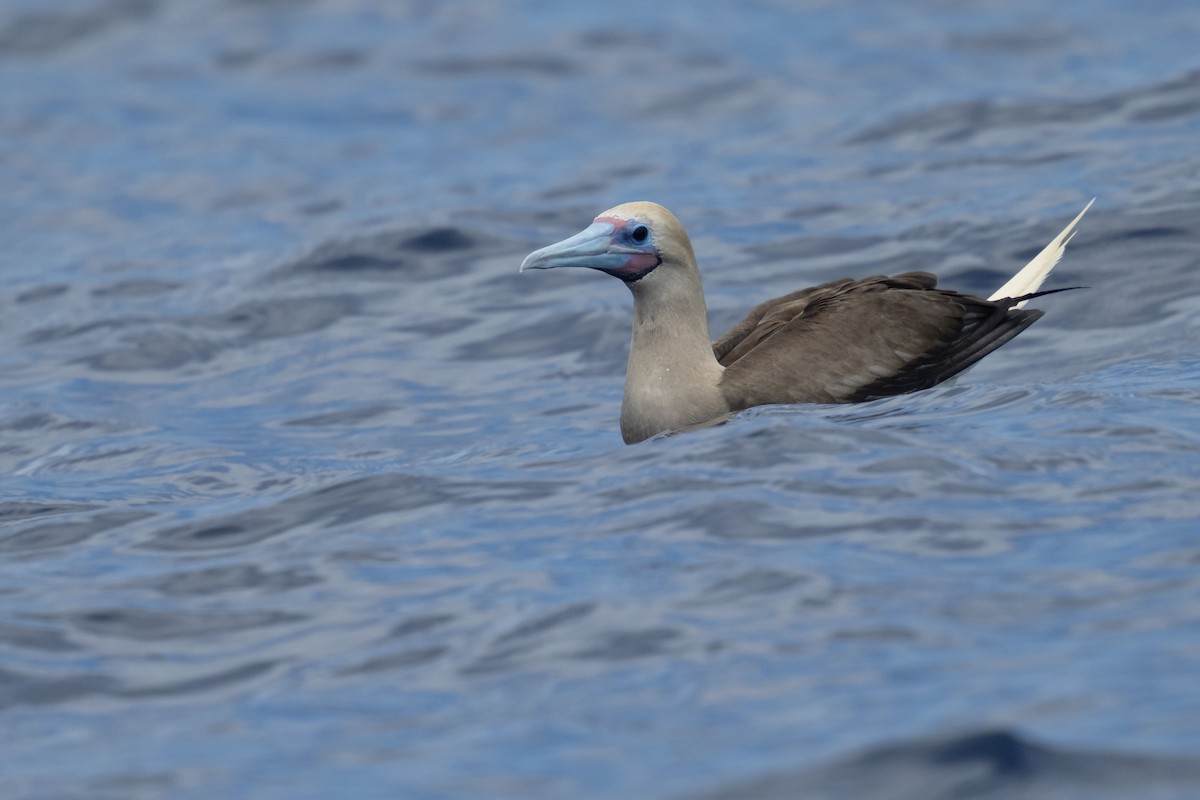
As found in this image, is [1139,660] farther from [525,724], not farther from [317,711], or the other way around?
[317,711]

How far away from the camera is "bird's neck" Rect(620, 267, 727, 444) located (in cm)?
975

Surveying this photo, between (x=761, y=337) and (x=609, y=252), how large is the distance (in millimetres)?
1008

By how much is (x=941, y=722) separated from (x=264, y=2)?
23061 mm

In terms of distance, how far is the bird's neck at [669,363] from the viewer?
975cm

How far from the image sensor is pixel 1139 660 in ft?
20.5

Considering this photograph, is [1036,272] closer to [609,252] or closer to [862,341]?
[862,341]

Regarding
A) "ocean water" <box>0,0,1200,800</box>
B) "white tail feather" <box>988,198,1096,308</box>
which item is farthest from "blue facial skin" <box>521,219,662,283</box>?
"white tail feather" <box>988,198,1096,308</box>

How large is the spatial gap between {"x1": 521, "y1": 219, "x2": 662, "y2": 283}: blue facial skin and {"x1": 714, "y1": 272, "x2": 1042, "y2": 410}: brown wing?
29.4 inches

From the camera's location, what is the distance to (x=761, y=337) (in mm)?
10203

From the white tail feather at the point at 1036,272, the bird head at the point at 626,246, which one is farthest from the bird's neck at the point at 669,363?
the white tail feather at the point at 1036,272

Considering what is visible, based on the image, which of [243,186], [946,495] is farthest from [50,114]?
Result: [946,495]

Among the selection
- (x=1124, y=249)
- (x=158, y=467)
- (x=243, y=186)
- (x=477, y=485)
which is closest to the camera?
(x=477, y=485)

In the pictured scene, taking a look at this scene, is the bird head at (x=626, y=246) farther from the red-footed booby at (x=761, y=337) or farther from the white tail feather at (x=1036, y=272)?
the white tail feather at (x=1036, y=272)

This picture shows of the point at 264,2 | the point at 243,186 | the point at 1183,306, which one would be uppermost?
the point at 264,2
